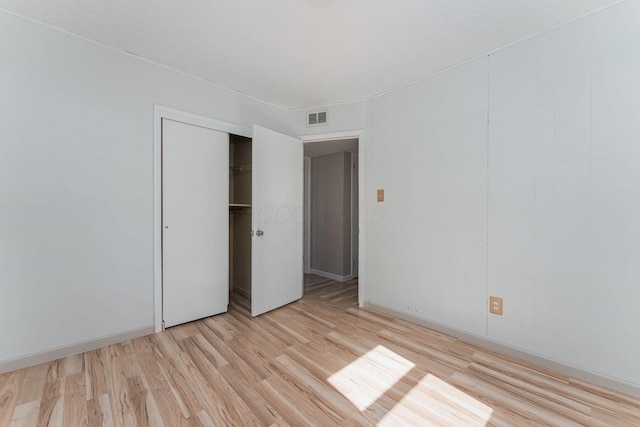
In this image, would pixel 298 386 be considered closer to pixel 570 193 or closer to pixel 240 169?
pixel 570 193

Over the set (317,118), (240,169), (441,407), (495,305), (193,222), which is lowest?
(441,407)

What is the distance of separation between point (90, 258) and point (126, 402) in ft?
3.69

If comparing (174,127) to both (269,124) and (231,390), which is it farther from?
(231,390)

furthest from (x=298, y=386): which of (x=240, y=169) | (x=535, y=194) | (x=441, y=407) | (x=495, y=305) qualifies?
(x=240, y=169)

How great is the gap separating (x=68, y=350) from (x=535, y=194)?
3.63 meters

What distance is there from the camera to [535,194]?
1.89 metres

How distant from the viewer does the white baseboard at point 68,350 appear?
1.73 meters

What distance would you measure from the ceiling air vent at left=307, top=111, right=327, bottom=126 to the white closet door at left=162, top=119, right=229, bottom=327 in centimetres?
105

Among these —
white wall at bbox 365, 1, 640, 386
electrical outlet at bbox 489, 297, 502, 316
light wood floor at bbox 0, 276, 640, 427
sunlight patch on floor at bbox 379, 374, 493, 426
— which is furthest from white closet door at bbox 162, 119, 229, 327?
electrical outlet at bbox 489, 297, 502, 316

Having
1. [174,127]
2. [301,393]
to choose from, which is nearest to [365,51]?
[174,127]

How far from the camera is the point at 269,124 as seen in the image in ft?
10.4

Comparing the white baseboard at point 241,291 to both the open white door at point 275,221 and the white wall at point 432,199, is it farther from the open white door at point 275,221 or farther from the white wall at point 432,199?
the white wall at point 432,199

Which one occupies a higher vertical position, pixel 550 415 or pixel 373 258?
pixel 373 258

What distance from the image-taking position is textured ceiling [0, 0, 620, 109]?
163 centimetres
